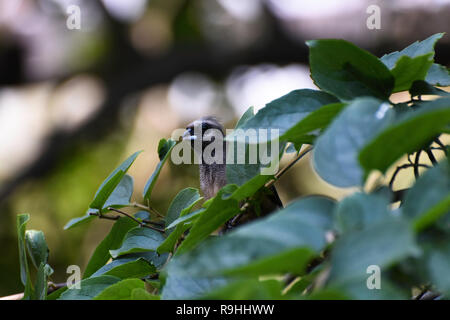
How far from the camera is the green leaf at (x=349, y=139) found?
0.28 m

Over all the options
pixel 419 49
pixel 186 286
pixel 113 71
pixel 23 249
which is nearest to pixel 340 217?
pixel 186 286

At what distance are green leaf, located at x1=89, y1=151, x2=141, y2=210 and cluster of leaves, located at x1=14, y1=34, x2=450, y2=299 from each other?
0.28 ft

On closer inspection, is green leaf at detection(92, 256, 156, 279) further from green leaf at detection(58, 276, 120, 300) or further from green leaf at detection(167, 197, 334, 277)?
green leaf at detection(167, 197, 334, 277)

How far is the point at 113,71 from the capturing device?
3109 millimetres

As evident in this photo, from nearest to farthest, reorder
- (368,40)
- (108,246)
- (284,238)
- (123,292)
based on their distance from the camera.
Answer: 1. (284,238)
2. (123,292)
3. (108,246)
4. (368,40)

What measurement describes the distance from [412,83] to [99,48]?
2999 mm

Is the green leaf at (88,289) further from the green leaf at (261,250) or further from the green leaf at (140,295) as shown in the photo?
the green leaf at (261,250)

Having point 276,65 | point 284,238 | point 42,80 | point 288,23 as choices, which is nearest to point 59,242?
point 42,80

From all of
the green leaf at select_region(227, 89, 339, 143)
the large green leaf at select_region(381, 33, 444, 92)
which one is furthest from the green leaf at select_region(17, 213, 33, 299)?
the large green leaf at select_region(381, 33, 444, 92)

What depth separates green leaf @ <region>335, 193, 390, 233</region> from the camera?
237 millimetres

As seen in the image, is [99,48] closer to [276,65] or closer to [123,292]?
[276,65]

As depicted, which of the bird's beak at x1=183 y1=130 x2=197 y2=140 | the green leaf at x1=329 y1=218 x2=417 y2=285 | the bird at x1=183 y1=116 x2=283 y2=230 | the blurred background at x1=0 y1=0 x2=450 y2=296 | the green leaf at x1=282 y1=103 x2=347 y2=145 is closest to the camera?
the green leaf at x1=329 y1=218 x2=417 y2=285

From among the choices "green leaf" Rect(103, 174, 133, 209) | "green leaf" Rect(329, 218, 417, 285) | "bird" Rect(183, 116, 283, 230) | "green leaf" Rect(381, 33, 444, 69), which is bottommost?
"bird" Rect(183, 116, 283, 230)

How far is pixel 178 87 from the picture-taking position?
10.1ft
